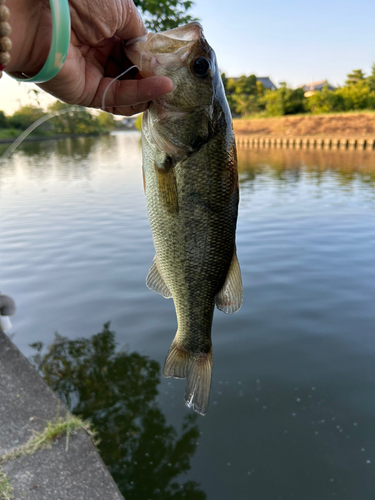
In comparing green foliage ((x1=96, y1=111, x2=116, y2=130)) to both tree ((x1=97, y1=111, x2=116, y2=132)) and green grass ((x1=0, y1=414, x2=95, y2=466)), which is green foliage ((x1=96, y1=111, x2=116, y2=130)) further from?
green grass ((x1=0, y1=414, x2=95, y2=466))

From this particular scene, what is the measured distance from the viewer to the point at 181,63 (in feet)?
5.67

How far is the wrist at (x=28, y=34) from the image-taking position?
1591 mm

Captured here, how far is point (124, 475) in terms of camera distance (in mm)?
3527

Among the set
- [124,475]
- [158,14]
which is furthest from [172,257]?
[158,14]

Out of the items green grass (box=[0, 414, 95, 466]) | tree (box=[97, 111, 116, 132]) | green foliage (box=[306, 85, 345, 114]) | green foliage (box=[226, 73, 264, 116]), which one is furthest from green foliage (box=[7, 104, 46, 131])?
green foliage (box=[226, 73, 264, 116])

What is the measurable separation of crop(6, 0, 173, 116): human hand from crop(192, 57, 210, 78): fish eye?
0.19 metres

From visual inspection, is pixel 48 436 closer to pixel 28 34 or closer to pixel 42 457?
pixel 42 457

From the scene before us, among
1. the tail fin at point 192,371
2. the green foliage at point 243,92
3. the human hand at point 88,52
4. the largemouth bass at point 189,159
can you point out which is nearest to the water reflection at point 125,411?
the tail fin at point 192,371

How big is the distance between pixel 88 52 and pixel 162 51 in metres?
0.52

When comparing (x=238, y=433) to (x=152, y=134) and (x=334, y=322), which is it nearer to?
(x=334, y=322)

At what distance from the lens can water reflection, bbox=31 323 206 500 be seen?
11.5 ft

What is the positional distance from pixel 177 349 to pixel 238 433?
216 cm

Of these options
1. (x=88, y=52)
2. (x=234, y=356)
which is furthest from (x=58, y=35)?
(x=234, y=356)

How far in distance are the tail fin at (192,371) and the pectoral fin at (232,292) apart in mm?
351
